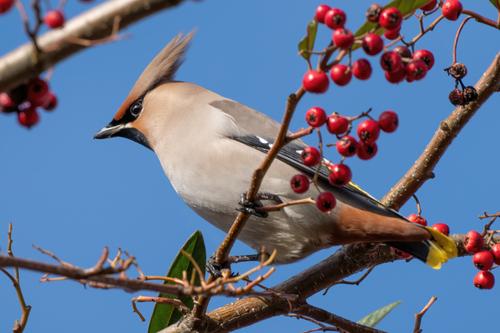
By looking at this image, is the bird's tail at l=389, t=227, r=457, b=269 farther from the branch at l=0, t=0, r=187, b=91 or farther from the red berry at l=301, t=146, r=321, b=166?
the branch at l=0, t=0, r=187, b=91

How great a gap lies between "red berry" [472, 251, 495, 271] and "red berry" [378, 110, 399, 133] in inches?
39.8

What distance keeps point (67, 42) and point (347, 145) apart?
84cm

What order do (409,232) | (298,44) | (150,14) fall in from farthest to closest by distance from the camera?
(409,232), (298,44), (150,14)

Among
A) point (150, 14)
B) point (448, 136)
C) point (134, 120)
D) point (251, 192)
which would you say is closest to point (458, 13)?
point (448, 136)

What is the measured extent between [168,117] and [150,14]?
Result: 85.0 inches

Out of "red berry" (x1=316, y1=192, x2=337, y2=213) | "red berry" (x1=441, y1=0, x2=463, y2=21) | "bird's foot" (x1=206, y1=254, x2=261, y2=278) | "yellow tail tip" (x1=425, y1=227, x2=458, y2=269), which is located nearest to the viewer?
"red berry" (x1=316, y1=192, x2=337, y2=213)

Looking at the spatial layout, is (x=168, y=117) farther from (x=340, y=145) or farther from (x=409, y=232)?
(x=340, y=145)

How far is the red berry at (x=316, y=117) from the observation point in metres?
1.67

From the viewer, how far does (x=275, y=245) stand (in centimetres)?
293

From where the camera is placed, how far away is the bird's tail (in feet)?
8.98

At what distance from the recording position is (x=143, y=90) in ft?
11.5

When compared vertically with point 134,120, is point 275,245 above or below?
below

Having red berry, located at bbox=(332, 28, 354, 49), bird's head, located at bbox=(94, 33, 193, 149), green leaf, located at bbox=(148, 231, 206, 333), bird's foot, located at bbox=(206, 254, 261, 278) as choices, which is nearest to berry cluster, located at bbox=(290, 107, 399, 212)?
red berry, located at bbox=(332, 28, 354, 49)

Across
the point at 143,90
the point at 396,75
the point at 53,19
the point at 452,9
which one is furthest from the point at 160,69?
the point at 53,19
